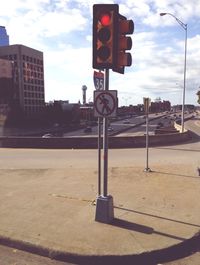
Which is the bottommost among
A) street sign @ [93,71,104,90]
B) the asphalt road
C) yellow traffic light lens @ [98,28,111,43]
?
the asphalt road

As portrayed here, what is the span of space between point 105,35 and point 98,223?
342 centimetres

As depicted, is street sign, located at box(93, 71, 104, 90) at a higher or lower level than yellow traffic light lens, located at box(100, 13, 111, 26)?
lower

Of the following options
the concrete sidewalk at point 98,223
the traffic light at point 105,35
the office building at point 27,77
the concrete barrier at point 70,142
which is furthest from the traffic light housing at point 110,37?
the office building at point 27,77

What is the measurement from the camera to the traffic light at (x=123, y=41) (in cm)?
761

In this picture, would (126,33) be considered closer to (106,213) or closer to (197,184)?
(106,213)

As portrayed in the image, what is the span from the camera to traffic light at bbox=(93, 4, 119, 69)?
7469 millimetres

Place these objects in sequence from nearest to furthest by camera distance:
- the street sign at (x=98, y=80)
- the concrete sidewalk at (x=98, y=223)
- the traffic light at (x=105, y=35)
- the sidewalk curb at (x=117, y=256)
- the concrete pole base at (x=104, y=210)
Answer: the sidewalk curb at (x=117, y=256) < the concrete sidewalk at (x=98, y=223) < the traffic light at (x=105, y=35) < the concrete pole base at (x=104, y=210) < the street sign at (x=98, y=80)

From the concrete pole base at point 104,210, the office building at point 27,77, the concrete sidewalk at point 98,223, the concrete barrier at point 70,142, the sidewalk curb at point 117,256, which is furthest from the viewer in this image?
the office building at point 27,77

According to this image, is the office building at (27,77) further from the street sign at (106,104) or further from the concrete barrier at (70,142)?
the street sign at (106,104)

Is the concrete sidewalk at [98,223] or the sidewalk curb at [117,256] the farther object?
the concrete sidewalk at [98,223]

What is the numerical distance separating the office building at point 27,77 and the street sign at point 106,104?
11347 cm

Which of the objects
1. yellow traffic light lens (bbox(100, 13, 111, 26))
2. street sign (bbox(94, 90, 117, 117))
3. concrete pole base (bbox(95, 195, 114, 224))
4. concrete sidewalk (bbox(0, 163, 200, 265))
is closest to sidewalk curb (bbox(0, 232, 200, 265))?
concrete sidewalk (bbox(0, 163, 200, 265))

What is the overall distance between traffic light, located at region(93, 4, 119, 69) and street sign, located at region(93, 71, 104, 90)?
88 cm

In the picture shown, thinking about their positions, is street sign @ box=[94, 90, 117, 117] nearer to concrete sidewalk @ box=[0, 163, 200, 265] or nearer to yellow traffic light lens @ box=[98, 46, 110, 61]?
yellow traffic light lens @ box=[98, 46, 110, 61]
